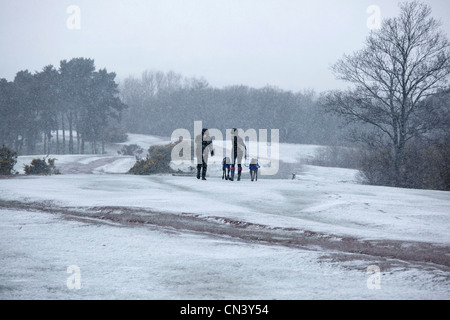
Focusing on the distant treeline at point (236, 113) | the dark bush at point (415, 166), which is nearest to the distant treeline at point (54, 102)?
the distant treeline at point (236, 113)

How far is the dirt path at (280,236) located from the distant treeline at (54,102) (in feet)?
189

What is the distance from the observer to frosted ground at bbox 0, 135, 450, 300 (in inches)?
239

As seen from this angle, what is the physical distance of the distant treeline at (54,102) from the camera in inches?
2635

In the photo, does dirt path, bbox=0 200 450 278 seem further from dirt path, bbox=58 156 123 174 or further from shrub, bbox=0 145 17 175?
dirt path, bbox=58 156 123 174

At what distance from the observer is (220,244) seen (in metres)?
8.97

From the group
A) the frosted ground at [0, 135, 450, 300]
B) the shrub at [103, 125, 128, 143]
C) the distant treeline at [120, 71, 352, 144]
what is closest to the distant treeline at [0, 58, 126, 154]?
the shrub at [103, 125, 128, 143]

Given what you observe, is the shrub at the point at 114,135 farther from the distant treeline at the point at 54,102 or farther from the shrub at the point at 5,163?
the shrub at the point at 5,163

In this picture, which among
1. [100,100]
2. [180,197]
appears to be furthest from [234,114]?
[180,197]

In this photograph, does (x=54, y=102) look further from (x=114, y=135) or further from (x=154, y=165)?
(x=154, y=165)

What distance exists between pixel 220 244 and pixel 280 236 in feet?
5.77

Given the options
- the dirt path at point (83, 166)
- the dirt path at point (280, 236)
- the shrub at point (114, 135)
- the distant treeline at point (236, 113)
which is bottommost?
the dirt path at point (280, 236)

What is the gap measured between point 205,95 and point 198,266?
10779cm

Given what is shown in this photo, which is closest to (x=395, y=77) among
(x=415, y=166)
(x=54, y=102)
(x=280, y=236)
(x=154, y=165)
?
(x=415, y=166)

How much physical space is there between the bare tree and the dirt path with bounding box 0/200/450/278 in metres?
24.1
